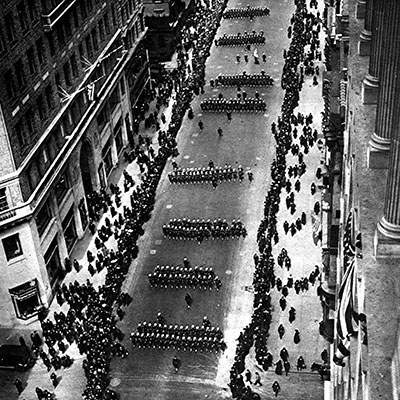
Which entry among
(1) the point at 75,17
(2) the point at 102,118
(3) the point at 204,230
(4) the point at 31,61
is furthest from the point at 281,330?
(1) the point at 75,17

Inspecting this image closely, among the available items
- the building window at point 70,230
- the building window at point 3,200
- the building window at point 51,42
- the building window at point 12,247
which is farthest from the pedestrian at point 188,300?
the building window at point 51,42

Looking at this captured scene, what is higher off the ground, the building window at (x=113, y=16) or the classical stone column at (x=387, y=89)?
the classical stone column at (x=387, y=89)

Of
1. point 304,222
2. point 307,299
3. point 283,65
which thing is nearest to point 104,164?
point 304,222

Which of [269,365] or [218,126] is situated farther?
[218,126]

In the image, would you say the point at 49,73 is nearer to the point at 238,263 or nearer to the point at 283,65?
the point at 238,263

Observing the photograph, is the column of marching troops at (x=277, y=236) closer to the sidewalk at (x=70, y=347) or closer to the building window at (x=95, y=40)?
the sidewalk at (x=70, y=347)

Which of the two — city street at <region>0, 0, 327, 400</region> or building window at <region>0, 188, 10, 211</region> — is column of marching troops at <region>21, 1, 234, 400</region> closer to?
city street at <region>0, 0, 327, 400</region>
